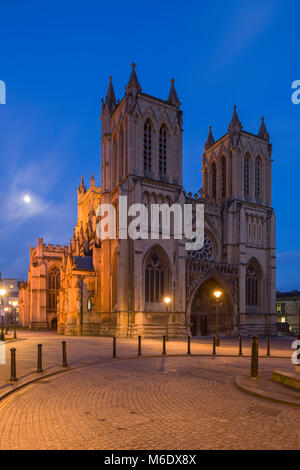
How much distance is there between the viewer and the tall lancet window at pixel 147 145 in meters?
39.1

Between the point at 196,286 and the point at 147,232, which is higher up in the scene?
the point at 147,232

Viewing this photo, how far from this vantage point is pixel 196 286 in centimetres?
3925

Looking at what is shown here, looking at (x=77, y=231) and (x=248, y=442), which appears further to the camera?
(x=77, y=231)

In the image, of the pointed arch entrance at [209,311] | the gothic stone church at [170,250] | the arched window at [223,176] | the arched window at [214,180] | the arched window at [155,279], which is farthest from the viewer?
the arched window at [214,180]

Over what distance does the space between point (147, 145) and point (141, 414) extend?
1357 inches

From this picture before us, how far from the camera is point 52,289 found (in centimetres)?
6272

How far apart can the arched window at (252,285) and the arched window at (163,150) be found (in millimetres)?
16262

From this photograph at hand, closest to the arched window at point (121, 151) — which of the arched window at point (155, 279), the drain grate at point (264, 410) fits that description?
the arched window at point (155, 279)

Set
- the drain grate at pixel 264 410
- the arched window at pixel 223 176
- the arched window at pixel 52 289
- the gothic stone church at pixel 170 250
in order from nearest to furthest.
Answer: the drain grate at pixel 264 410
the gothic stone church at pixel 170 250
the arched window at pixel 223 176
the arched window at pixel 52 289

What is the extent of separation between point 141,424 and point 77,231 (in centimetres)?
6627
